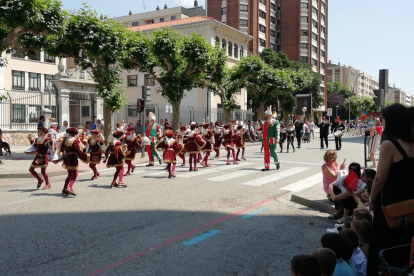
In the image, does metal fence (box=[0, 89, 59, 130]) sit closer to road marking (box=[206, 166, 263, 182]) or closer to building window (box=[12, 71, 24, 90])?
building window (box=[12, 71, 24, 90])

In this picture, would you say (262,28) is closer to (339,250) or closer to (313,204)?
(313,204)

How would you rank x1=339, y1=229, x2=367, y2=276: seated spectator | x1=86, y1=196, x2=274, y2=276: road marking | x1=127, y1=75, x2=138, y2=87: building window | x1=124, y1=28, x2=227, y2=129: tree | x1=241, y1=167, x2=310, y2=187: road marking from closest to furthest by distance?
1. x1=339, y1=229, x2=367, y2=276: seated spectator
2. x1=86, y1=196, x2=274, y2=276: road marking
3. x1=241, y1=167, x2=310, y2=187: road marking
4. x1=124, y1=28, x2=227, y2=129: tree
5. x1=127, y1=75, x2=138, y2=87: building window

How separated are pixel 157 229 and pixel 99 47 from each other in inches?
603

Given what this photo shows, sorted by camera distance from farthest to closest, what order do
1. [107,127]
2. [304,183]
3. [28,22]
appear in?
[107,127], [28,22], [304,183]

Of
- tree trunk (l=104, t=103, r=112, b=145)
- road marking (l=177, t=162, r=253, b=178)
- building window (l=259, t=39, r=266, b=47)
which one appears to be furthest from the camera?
building window (l=259, t=39, r=266, b=47)

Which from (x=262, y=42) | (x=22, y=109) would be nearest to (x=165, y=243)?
(x=22, y=109)

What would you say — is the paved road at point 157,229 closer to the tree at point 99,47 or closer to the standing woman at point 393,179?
the standing woman at point 393,179

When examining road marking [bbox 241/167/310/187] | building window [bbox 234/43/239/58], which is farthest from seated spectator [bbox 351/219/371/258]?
building window [bbox 234/43/239/58]

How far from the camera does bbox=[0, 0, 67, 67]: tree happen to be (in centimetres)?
1408

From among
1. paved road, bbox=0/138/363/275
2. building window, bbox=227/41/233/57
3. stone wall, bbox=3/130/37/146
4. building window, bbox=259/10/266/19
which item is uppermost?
building window, bbox=259/10/266/19

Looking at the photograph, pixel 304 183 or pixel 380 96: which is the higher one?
pixel 380 96

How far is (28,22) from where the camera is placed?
14.5 meters

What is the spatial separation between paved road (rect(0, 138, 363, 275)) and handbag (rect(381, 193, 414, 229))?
1.72 metres

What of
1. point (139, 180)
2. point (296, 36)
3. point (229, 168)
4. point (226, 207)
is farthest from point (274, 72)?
point (296, 36)
